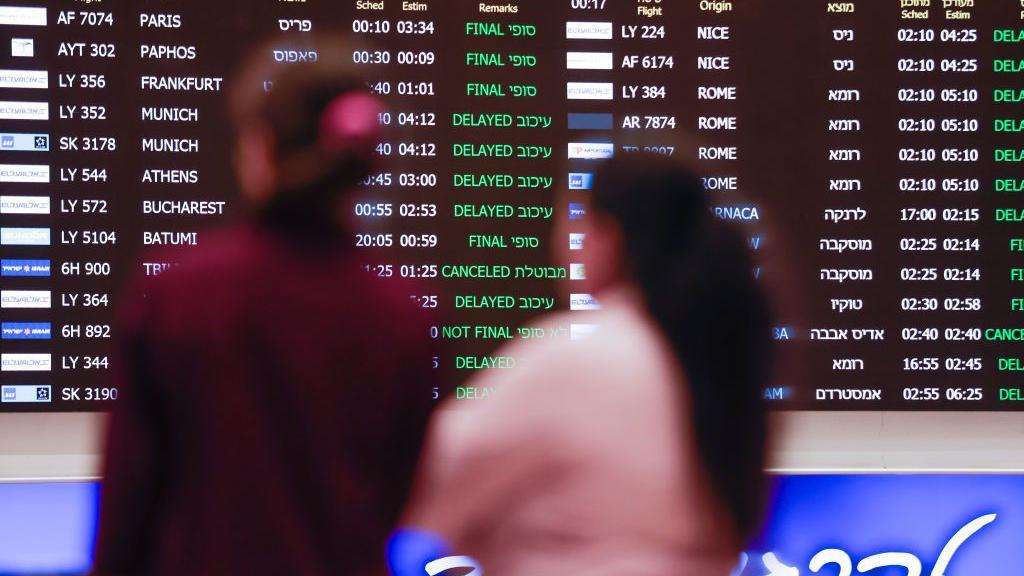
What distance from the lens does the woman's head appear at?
136 cm

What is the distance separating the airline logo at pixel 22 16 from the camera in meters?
2.84

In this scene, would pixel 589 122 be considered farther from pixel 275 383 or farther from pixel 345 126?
pixel 275 383

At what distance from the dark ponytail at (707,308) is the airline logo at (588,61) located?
5.43ft

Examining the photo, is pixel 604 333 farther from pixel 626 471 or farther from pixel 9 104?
pixel 9 104

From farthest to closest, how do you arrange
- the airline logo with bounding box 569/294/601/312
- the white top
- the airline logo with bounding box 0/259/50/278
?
the airline logo with bounding box 569/294/601/312
the airline logo with bounding box 0/259/50/278
the white top

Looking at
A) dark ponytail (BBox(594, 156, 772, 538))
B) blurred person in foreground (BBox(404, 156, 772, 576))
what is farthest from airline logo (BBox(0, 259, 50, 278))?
dark ponytail (BBox(594, 156, 772, 538))

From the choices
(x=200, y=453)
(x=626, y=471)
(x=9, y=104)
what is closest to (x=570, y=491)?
(x=626, y=471)

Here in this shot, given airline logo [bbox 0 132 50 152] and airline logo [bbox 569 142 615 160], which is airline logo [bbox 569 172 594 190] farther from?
airline logo [bbox 0 132 50 152]

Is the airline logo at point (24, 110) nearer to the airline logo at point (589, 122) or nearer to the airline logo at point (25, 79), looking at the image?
the airline logo at point (25, 79)

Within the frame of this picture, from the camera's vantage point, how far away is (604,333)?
1340mm

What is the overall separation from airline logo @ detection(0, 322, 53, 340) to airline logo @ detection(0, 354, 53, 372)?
51mm

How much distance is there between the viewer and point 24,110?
9.35 feet

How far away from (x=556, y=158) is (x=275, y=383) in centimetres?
178

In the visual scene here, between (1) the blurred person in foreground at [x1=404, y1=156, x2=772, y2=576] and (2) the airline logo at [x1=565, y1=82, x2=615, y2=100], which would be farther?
(2) the airline logo at [x1=565, y1=82, x2=615, y2=100]
